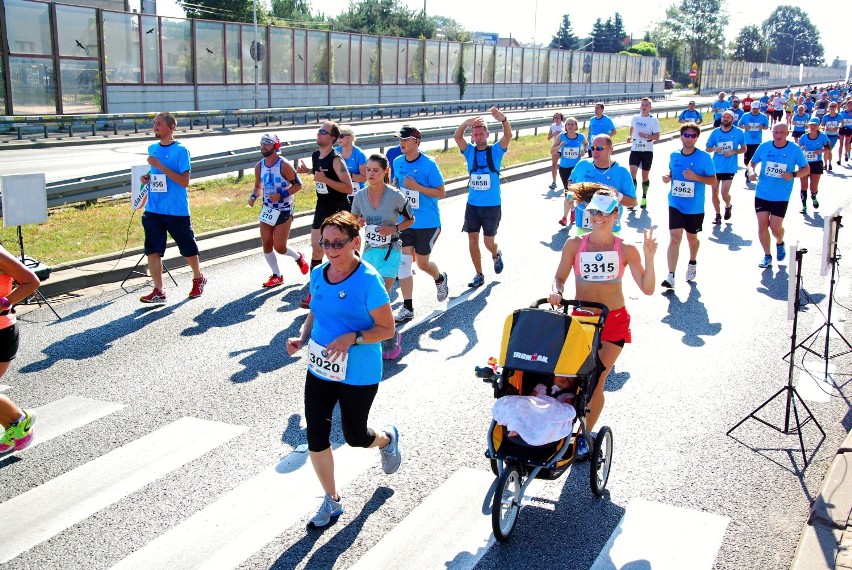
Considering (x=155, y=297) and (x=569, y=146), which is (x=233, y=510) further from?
(x=569, y=146)

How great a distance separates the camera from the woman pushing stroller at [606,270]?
19.5 feet

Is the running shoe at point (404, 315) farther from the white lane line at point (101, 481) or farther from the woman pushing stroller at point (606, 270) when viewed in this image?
the woman pushing stroller at point (606, 270)

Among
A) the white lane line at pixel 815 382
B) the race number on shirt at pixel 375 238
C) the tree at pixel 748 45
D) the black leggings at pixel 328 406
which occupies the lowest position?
the white lane line at pixel 815 382

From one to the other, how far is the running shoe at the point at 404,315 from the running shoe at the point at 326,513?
435cm

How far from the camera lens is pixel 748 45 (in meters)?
174

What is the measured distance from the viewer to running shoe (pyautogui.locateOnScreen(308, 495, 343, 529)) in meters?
5.20

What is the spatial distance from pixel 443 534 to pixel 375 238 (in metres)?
4.01

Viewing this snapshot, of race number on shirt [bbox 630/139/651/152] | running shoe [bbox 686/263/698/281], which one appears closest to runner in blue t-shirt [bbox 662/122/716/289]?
running shoe [bbox 686/263/698/281]

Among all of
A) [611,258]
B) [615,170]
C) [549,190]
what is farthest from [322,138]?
[549,190]

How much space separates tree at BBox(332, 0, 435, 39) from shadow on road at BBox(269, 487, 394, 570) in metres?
92.2

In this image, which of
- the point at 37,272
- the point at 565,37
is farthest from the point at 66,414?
the point at 565,37

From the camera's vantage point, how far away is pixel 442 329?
9.48 m

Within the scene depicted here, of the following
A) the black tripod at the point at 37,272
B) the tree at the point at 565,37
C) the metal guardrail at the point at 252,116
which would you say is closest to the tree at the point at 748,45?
the tree at the point at 565,37

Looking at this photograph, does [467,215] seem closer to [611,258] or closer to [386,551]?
[611,258]
